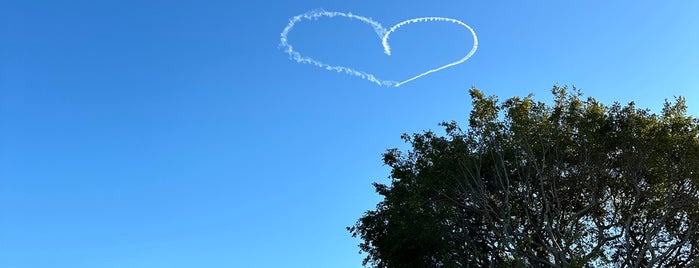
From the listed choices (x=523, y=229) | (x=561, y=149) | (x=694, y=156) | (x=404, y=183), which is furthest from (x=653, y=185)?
(x=404, y=183)

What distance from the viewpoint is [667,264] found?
1048 inches

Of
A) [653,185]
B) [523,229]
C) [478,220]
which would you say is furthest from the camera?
[478,220]

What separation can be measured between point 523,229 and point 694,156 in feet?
27.8

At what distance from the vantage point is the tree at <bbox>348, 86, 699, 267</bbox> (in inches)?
955

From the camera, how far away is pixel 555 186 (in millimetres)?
26500

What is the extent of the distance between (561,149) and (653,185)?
4141 mm

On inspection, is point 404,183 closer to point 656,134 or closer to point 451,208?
point 451,208

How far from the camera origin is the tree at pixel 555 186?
24266 mm

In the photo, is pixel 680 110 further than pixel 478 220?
No

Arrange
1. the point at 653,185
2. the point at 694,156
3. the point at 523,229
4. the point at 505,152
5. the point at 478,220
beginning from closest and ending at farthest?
1. the point at 694,156
2. the point at 653,185
3. the point at 505,152
4. the point at 523,229
5. the point at 478,220

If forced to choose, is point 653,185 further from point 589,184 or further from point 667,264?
point 667,264

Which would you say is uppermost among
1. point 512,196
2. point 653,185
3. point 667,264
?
point 512,196

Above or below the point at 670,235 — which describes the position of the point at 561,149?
above

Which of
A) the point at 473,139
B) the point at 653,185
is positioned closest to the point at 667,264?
the point at 653,185
